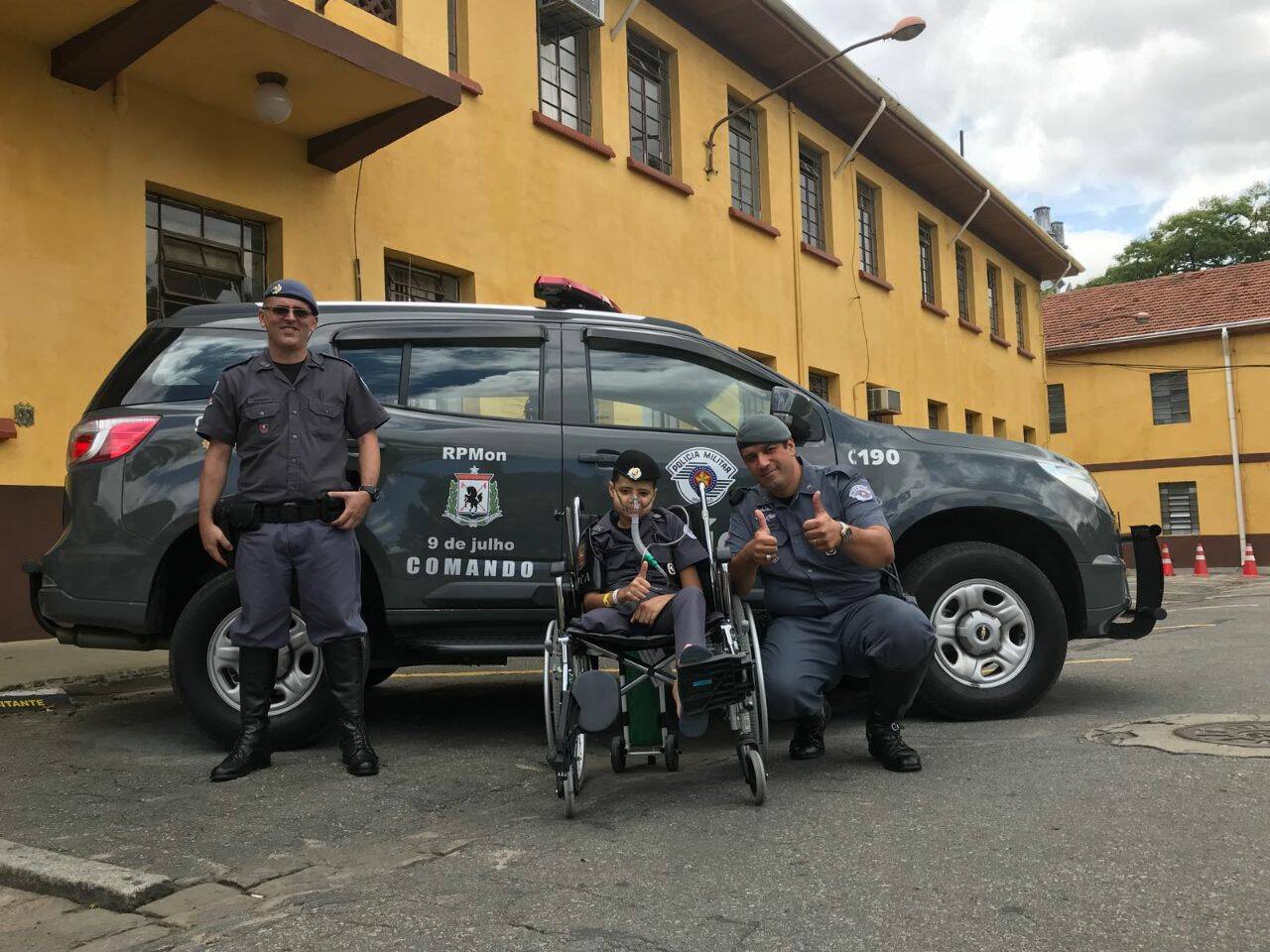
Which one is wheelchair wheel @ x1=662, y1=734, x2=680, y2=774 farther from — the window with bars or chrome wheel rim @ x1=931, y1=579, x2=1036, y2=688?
the window with bars

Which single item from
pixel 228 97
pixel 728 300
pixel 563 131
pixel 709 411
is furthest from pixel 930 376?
pixel 709 411

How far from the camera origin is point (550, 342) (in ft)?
17.0

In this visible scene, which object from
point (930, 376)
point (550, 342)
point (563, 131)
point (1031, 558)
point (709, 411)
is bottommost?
point (1031, 558)

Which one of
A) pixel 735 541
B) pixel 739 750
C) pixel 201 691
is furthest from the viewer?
pixel 201 691

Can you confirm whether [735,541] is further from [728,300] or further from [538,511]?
[728,300]

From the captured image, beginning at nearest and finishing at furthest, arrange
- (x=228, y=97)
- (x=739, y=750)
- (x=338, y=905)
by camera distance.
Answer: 1. (x=338, y=905)
2. (x=739, y=750)
3. (x=228, y=97)

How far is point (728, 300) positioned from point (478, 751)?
1060cm

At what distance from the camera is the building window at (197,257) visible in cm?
852

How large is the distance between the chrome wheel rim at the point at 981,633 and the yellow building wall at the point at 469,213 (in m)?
6.04

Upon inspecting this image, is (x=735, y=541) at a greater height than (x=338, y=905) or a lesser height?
greater

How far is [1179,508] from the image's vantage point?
30.5m

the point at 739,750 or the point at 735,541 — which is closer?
the point at 739,750

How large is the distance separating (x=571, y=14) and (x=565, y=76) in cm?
78

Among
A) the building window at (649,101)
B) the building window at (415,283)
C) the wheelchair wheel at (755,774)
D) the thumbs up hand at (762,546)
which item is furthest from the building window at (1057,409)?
the wheelchair wheel at (755,774)
